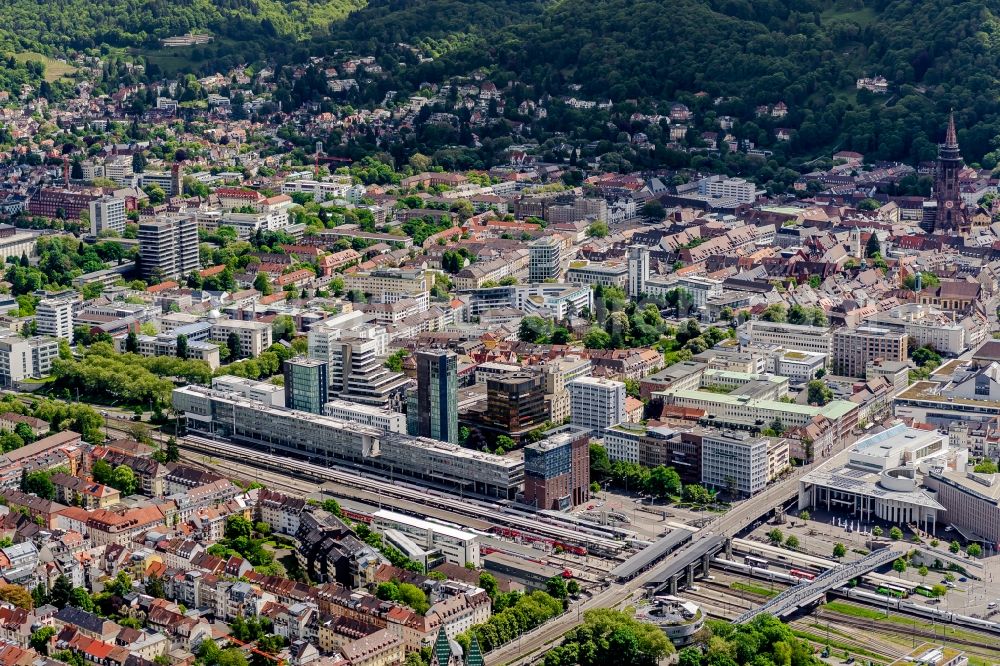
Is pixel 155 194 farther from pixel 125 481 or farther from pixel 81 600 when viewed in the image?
pixel 81 600

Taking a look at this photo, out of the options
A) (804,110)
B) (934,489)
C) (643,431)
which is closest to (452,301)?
(643,431)

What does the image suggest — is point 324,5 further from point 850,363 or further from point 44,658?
point 44,658

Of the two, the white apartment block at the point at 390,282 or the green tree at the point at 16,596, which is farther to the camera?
the white apartment block at the point at 390,282

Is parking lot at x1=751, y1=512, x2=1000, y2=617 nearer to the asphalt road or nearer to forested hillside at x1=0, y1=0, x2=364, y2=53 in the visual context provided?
the asphalt road

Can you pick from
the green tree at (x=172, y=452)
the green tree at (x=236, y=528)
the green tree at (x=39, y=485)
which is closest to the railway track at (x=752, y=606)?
the green tree at (x=236, y=528)

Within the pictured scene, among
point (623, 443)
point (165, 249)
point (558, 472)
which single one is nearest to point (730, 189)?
point (165, 249)

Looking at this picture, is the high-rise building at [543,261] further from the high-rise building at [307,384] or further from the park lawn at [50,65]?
the park lawn at [50,65]

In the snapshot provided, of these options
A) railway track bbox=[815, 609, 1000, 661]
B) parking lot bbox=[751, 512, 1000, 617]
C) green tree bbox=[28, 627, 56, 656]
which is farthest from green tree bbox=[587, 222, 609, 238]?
green tree bbox=[28, 627, 56, 656]
